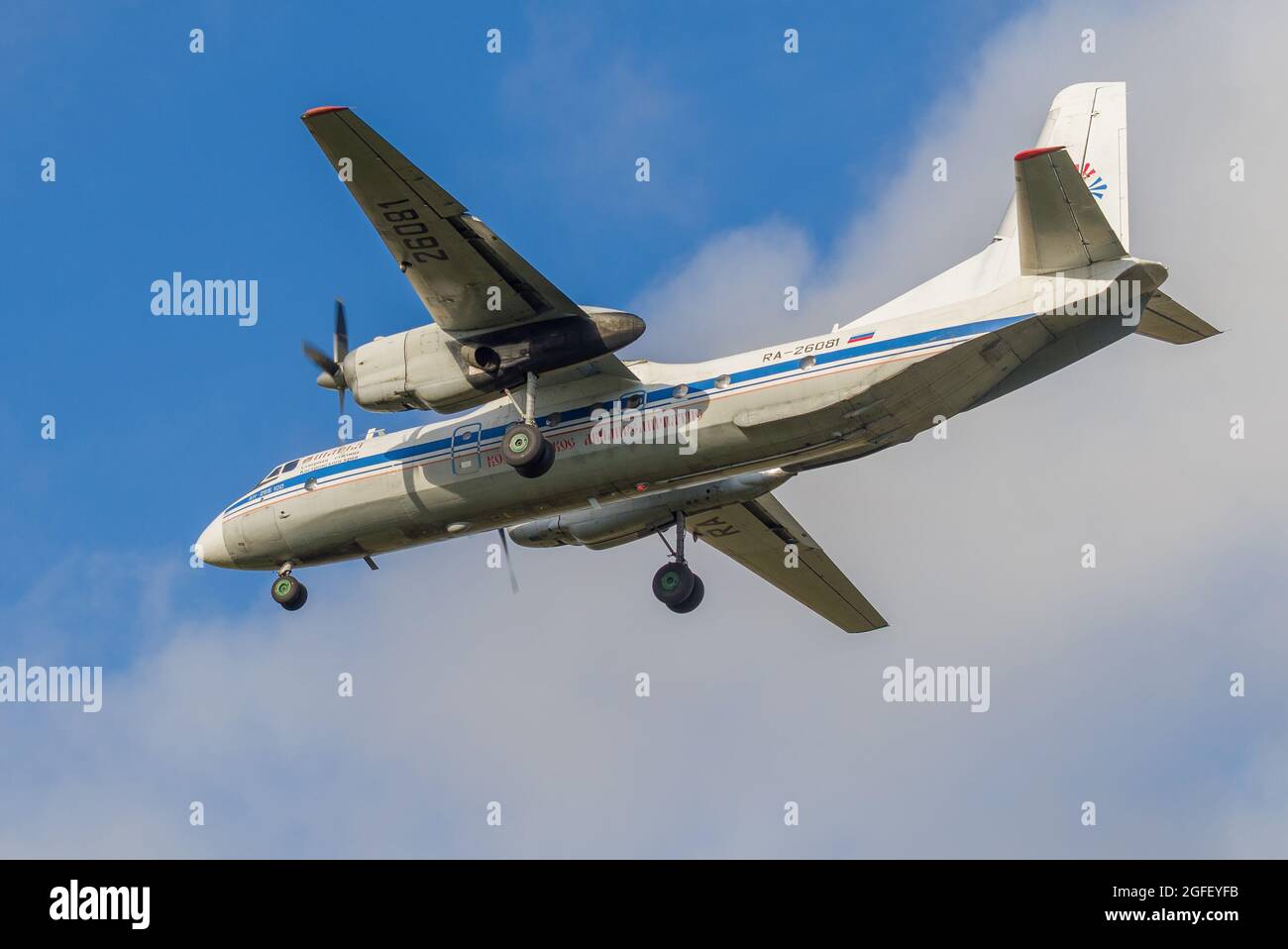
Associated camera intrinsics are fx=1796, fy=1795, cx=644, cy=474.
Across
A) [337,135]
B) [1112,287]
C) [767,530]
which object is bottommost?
[767,530]

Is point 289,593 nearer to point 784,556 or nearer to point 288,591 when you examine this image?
point 288,591

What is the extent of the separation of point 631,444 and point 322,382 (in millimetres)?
5535

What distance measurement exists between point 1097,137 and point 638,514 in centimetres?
976

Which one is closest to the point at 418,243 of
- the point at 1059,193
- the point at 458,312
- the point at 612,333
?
the point at 458,312

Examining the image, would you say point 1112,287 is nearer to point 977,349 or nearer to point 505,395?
point 977,349

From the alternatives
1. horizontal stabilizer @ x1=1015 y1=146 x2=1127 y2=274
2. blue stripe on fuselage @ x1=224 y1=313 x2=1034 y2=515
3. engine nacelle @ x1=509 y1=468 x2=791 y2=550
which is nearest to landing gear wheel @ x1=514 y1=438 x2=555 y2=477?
blue stripe on fuselage @ x1=224 y1=313 x2=1034 y2=515

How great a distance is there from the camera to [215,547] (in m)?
31.4

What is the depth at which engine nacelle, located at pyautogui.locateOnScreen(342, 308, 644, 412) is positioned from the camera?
27234 mm

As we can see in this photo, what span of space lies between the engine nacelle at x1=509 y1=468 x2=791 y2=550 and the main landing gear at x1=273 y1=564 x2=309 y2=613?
4055 mm

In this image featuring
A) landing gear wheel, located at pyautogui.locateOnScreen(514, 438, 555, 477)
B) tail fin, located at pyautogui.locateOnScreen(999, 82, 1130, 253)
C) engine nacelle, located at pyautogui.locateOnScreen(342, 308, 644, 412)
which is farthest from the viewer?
engine nacelle, located at pyautogui.locateOnScreen(342, 308, 644, 412)

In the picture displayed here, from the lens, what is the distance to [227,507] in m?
31.6

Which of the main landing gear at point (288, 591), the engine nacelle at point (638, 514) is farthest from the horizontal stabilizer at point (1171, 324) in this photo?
the main landing gear at point (288, 591)

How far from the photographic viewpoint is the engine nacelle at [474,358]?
89.4 ft

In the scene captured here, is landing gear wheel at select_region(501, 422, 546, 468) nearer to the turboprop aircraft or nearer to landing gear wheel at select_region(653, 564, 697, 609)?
the turboprop aircraft
